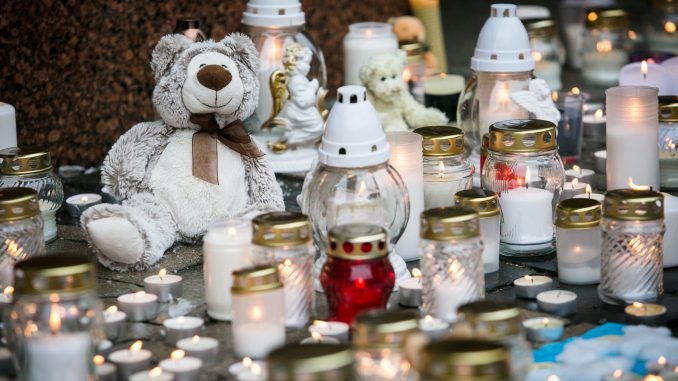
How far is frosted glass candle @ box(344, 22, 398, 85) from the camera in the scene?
3.73 m

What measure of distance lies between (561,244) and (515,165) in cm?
28

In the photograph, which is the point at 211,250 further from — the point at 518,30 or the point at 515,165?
the point at 518,30

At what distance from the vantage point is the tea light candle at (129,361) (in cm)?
213

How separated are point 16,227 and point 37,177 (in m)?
0.44

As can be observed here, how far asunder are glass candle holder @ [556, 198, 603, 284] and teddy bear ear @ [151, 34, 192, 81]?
93cm

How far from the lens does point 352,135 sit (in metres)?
2.42

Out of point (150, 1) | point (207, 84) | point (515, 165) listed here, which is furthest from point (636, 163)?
point (150, 1)

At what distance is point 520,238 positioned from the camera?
2.75 meters

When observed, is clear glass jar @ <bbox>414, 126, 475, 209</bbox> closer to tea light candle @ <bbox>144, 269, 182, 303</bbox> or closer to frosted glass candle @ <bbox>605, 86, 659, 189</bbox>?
frosted glass candle @ <bbox>605, 86, 659, 189</bbox>

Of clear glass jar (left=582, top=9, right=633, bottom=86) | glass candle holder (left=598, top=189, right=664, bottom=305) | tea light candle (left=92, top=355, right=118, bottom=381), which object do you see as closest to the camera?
tea light candle (left=92, top=355, right=118, bottom=381)

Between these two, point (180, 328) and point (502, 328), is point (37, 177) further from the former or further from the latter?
point (502, 328)

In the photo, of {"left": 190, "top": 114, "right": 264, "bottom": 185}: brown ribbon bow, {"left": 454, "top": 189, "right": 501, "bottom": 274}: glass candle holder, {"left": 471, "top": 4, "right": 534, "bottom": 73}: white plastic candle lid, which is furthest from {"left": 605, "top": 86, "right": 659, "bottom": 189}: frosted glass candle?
{"left": 190, "top": 114, "right": 264, "bottom": 185}: brown ribbon bow

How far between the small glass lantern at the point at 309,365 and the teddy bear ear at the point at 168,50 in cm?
118

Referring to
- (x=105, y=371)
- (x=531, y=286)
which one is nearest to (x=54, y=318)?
(x=105, y=371)
